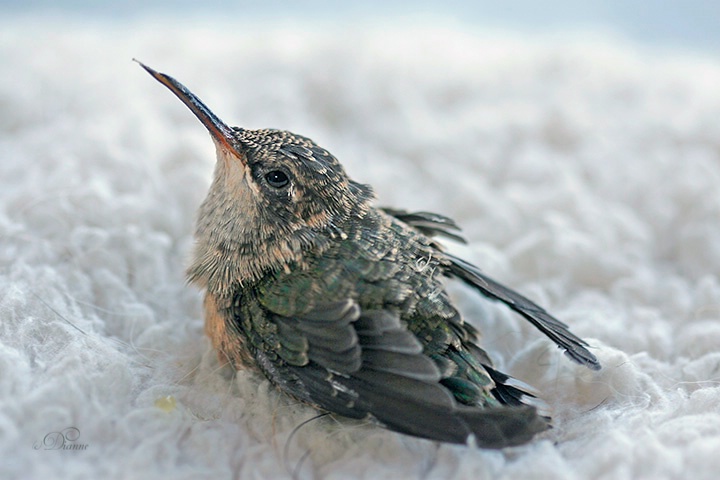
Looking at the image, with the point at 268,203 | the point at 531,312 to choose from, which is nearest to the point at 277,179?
the point at 268,203

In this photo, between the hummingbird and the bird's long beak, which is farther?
the bird's long beak

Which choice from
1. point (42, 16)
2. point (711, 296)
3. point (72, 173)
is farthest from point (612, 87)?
point (42, 16)

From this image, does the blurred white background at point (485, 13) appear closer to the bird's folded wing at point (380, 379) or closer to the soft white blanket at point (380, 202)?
the soft white blanket at point (380, 202)

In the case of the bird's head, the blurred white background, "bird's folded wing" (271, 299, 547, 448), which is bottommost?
"bird's folded wing" (271, 299, 547, 448)

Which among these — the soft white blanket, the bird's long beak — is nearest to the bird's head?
the bird's long beak

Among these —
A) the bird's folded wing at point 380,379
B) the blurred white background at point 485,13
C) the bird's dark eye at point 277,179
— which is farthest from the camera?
the blurred white background at point 485,13

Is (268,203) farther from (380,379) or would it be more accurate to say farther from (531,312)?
(531,312)

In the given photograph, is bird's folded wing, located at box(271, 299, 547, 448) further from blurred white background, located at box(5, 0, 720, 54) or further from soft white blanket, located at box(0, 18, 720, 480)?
blurred white background, located at box(5, 0, 720, 54)

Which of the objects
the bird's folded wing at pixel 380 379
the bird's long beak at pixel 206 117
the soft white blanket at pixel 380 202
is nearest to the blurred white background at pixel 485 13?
the soft white blanket at pixel 380 202

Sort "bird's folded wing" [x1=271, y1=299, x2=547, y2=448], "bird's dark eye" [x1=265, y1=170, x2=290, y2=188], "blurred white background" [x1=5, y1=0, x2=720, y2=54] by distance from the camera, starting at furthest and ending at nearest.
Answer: "blurred white background" [x1=5, y1=0, x2=720, y2=54] < "bird's dark eye" [x1=265, y1=170, x2=290, y2=188] < "bird's folded wing" [x1=271, y1=299, x2=547, y2=448]
